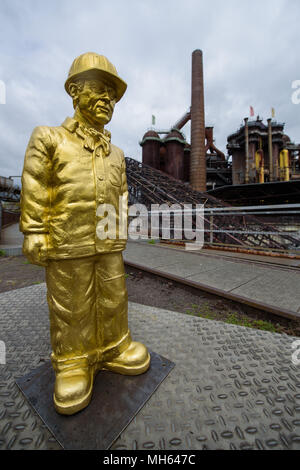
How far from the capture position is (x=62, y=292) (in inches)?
53.4

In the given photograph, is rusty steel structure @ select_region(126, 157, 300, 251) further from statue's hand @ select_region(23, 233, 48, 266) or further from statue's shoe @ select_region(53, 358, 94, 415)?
statue's hand @ select_region(23, 233, 48, 266)

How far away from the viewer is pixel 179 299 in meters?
3.25

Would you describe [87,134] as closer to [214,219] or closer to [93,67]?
[93,67]

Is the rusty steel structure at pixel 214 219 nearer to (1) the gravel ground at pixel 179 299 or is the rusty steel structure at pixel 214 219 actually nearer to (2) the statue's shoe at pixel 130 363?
(1) the gravel ground at pixel 179 299

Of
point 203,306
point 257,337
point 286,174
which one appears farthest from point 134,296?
point 286,174

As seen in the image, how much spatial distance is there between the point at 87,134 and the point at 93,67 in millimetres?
417

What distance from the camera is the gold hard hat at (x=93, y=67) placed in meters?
1.34

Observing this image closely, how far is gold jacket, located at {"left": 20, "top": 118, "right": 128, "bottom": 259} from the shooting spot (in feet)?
4.24

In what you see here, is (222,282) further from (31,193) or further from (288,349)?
(31,193)

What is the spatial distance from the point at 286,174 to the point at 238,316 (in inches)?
1105

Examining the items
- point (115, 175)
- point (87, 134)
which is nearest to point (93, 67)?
point (87, 134)

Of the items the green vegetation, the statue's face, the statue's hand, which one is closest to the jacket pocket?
the statue's face

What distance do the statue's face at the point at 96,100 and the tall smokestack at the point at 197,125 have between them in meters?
19.2

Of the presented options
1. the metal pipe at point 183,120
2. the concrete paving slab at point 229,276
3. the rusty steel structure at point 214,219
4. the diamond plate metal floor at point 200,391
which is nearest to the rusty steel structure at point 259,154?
the metal pipe at point 183,120
